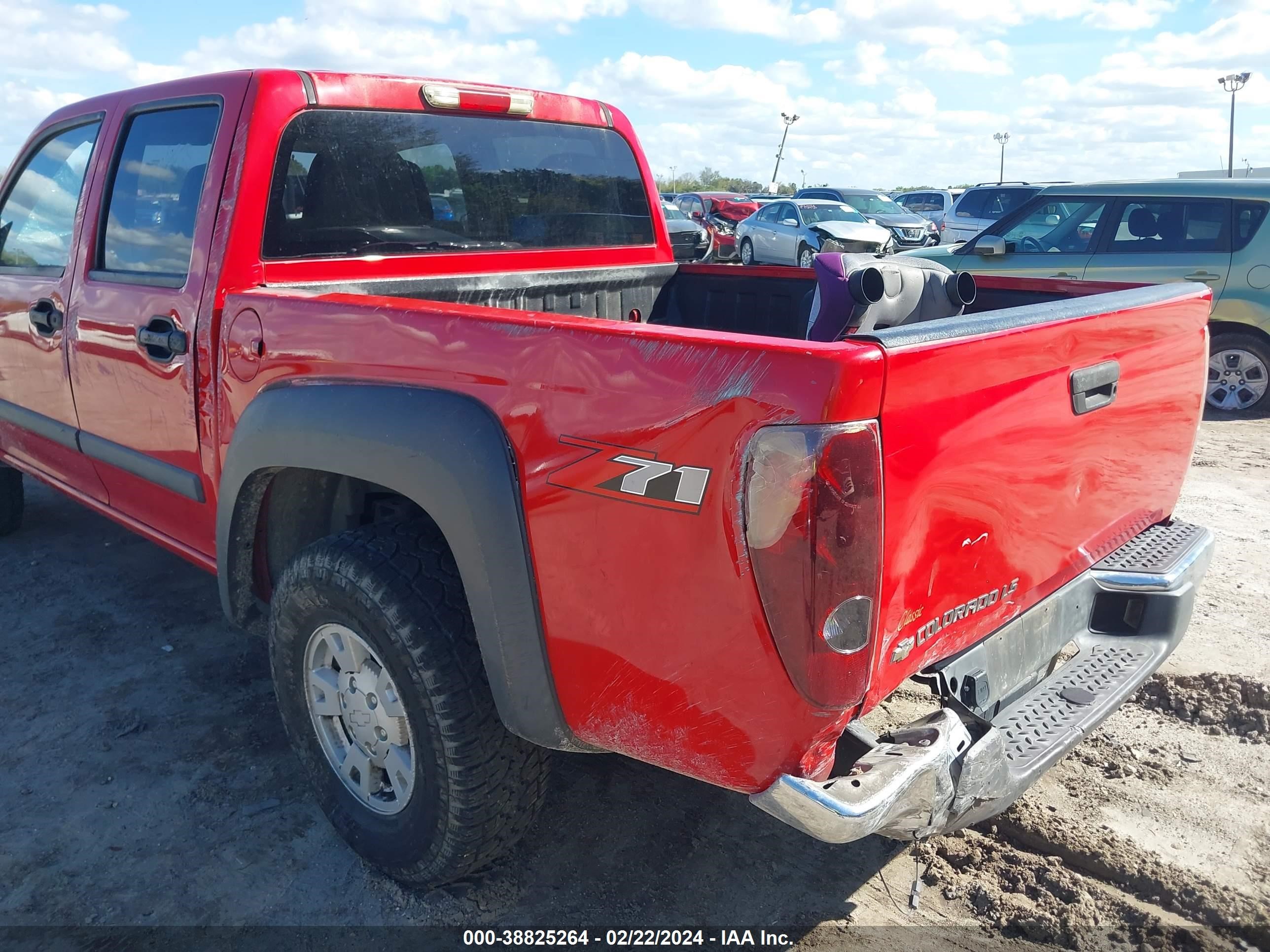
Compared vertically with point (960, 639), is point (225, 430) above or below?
above

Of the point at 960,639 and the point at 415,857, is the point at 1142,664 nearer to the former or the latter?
the point at 960,639

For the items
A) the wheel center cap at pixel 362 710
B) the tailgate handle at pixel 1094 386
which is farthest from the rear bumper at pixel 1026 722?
the wheel center cap at pixel 362 710

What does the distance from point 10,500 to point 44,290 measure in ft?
6.06

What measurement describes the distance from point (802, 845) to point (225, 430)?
78.5 inches

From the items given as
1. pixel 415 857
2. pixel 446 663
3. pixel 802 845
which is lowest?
pixel 802 845

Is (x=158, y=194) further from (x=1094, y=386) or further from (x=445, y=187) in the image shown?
(x=1094, y=386)

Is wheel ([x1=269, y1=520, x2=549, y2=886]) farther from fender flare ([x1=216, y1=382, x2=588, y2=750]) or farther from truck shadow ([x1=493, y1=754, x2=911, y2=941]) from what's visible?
truck shadow ([x1=493, y1=754, x2=911, y2=941])

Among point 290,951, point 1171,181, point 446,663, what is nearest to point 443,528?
point 446,663

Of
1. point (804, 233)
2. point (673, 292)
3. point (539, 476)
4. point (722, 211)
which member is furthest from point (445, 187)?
point (722, 211)

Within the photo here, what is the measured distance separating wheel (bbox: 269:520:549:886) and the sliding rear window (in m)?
1.09

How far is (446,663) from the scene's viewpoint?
2.19m

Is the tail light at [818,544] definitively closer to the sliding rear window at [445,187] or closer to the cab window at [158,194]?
the sliding rear window at [445,187]

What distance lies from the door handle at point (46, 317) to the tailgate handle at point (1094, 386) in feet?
10.8

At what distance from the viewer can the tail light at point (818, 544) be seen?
161 centimetres
